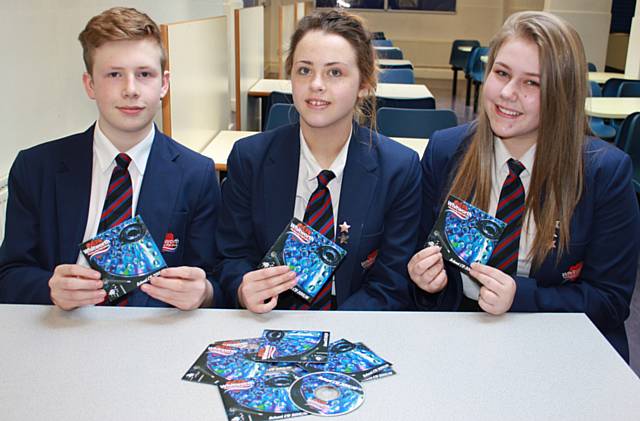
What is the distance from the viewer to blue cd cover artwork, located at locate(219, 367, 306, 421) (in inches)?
42.1

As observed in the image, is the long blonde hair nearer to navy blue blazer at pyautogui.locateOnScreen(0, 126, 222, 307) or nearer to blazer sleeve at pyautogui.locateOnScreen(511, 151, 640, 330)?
blazer sleeve at pyautogui.locateOnScreen(511, 151, 640, 330)

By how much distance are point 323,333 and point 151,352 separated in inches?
14.2

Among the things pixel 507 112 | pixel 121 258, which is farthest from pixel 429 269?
pixel 121 258

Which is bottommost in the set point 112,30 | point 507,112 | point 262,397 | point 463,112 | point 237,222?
point 463,112

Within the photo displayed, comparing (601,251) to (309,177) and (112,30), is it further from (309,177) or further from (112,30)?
(112,30)

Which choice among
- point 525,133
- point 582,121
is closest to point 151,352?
point 525,133

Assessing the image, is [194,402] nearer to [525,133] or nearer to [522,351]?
[522,351]

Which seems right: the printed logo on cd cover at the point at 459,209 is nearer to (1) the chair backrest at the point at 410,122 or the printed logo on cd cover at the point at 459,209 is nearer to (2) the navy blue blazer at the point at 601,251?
(2) the navy blue blazer at the point at 601,251

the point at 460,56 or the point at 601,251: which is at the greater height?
the point at 460,56

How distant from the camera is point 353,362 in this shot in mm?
1226

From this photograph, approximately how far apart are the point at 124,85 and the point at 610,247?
141 cm

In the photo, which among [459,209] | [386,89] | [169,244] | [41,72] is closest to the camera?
[459,209]

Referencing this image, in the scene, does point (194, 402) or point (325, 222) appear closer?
point (194, 402)

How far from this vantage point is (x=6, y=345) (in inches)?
50.0
